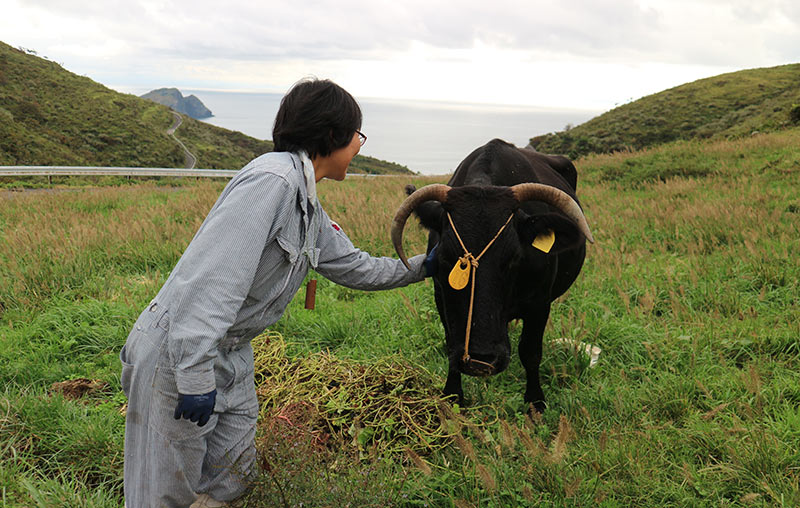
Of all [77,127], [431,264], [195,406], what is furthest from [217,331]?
[77,127]

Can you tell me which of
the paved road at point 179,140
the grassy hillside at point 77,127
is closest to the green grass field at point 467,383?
the grassy hillside at point 77,127

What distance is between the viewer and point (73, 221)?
948cm

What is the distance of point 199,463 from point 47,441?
1.82 metres

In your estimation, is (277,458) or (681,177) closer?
(277,458)

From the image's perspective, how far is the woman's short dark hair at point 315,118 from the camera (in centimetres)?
283

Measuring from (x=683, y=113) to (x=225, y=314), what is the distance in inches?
1661

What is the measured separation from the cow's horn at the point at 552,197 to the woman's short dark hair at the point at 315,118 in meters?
1.35

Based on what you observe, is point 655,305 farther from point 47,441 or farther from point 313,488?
point 47,441

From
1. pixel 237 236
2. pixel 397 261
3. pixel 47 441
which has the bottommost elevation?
pixel 47 441

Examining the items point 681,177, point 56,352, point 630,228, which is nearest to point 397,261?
point 56,352

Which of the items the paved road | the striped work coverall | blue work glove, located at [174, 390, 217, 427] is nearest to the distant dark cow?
the striped work coverall

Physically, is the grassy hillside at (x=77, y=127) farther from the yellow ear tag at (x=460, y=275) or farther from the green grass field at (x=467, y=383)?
the yellow ear tag at (x=460, y=275)

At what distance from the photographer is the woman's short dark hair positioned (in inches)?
111

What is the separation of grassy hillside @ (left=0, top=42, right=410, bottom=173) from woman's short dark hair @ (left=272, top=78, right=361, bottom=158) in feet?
123
